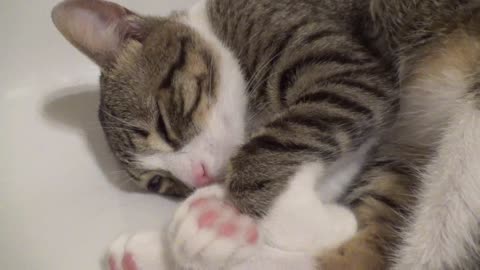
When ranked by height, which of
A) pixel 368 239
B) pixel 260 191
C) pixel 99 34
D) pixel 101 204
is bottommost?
pixel 101 204

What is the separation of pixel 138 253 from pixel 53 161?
47cm

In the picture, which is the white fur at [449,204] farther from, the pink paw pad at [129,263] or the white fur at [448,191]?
the pink paw pad at [129,263]

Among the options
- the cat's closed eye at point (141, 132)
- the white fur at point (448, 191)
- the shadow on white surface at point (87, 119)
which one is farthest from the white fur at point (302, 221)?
the shadow on white surface at point (87, 119)

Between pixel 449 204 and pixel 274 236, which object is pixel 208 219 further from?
pixel 449 204

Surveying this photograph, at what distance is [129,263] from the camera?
1114 mm

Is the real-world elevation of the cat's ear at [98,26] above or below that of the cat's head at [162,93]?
above

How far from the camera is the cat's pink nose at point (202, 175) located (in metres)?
1.17

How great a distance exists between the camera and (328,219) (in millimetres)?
1002

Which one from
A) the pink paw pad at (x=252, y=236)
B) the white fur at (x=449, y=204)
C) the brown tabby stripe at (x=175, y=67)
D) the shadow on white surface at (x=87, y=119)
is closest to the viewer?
the white fur at (x=449, y=204)

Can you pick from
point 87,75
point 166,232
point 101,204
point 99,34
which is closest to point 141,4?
point 87,75

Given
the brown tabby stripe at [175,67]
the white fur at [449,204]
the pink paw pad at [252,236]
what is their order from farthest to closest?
1. the brown tabby stripe at [175,67]
2. the pink paw pad at [252,236]
3. the white fur at [449,204]

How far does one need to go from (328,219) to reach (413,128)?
0.90 feet

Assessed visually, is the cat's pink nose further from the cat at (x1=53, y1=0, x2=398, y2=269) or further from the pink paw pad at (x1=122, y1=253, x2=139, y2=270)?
the pink paw pad at (x1=122, y1=253, x2=139, y2=270)

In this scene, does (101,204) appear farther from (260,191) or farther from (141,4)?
(141,4)
